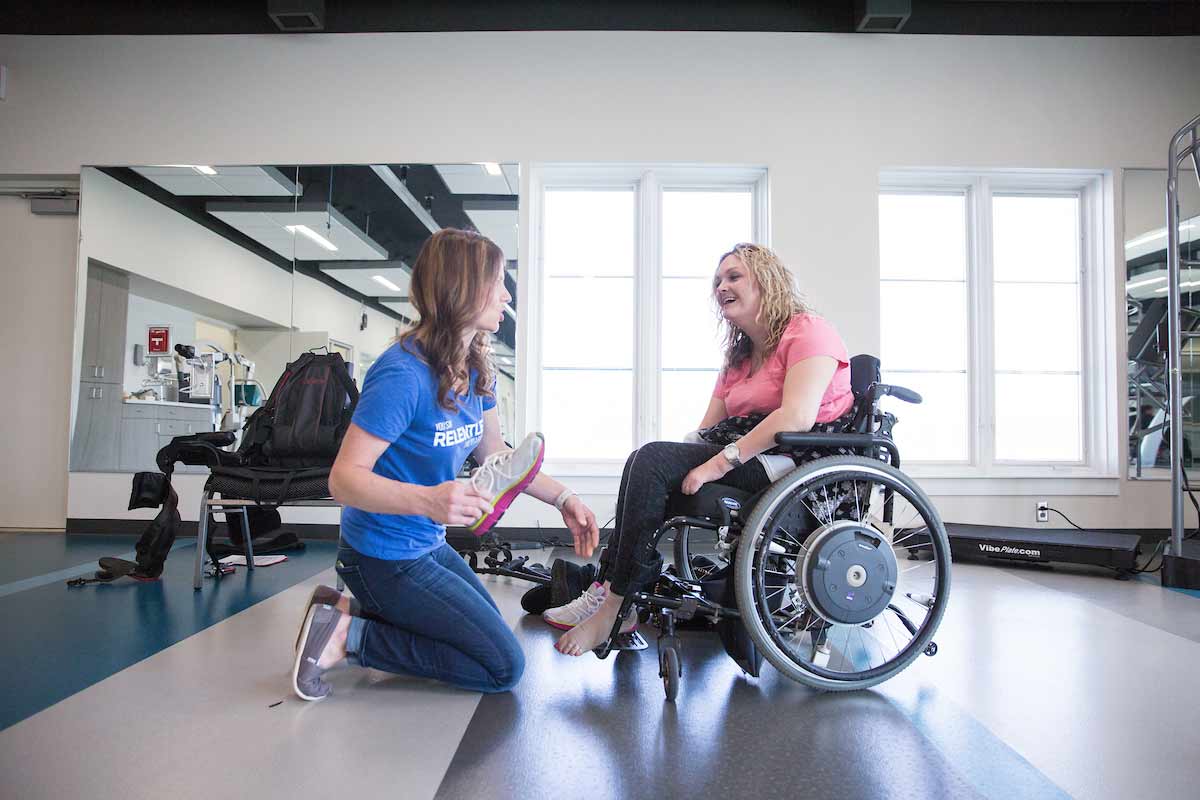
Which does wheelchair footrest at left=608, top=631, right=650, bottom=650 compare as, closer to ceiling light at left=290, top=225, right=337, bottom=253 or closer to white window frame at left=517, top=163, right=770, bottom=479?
white window frame at left=517, top=163, right=770, bottom=479

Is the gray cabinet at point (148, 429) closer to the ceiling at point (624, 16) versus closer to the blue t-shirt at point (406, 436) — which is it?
the ceiling at point (624, 16)

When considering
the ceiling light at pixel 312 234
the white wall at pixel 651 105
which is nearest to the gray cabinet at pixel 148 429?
the ceiling light at pixel 312 234

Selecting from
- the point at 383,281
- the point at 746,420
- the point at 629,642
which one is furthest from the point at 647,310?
the point at 629,642

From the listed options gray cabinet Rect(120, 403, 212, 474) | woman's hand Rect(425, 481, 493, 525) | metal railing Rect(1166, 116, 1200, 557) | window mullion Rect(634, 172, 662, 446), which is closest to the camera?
woman's hand Rect(425, 481, 493, 525)

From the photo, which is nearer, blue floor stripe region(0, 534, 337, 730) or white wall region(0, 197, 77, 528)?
blue floor stripe region(0, 534, 337, 730)

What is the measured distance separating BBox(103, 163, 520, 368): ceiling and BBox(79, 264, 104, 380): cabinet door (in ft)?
2.26

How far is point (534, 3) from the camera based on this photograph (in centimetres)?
381

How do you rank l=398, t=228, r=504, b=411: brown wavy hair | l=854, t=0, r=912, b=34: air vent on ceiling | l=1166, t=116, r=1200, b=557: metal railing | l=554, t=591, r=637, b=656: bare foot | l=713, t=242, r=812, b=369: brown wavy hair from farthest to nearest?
l=854, t=0, r=912, b=34: air vent on ceiling, l=1166, t=116, r=1200, b=557: metal railing, l=713, t=242, r=812, b=369: brown wavy hair, l=554, t=591, r=637, b=656: bare foot, l=398, t=228, r=504, b=411: brown wavy hair

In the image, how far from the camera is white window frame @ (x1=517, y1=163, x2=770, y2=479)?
378 centimetres

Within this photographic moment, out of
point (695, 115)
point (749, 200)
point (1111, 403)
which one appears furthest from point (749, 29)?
point (1111, 403)

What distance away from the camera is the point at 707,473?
1.47 metres

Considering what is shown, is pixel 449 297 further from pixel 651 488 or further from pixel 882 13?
pixel 882 13

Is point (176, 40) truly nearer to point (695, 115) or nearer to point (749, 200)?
point (695, 115)

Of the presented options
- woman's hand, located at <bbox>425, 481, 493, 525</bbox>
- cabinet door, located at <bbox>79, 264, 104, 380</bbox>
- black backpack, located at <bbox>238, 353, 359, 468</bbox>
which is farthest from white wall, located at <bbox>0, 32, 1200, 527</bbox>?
woman's hand, located at <bbox>425, 481, 493, 525</bbox>
